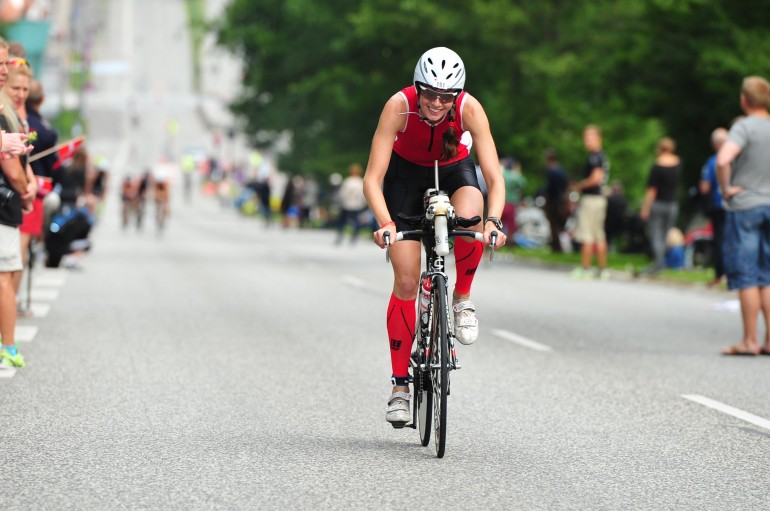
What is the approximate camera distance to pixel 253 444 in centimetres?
756

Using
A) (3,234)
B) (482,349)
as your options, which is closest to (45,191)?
(3,234)

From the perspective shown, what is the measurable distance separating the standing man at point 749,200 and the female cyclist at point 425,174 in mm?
4497

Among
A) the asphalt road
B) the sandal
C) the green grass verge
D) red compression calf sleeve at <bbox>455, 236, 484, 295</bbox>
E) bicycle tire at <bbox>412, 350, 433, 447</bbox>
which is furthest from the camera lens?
the green grass verge

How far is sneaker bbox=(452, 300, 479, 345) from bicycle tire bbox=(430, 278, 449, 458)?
15cm

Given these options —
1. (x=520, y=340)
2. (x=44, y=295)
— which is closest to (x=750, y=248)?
(x=520, y=340)

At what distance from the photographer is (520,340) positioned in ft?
42.8

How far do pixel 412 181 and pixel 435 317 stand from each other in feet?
2.36

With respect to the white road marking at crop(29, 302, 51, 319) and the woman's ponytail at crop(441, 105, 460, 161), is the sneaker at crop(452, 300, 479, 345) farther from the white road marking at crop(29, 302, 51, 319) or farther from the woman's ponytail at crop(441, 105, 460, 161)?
the white road marking at crop(29, 302, 51, 319)

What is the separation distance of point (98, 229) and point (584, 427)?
4091cm

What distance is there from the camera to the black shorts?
7602 mm

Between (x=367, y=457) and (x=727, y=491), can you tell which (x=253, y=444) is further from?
(x=727, y=491)

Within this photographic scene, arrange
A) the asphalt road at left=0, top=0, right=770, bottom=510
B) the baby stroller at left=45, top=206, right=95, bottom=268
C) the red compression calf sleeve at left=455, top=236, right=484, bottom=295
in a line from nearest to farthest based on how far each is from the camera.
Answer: the asphalt road at left=0, top=0, right=770, bottom=510 < the red compression calf sleeve at left=455, top=236, right=484, bottom=295 < the baby stroller at left=45, top=206, right=95, bottom=268

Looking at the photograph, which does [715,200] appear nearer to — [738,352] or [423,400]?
[738,352]

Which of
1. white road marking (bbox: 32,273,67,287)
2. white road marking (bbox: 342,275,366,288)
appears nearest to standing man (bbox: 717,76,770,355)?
white road marking (bbox: 342,275,366,288)
